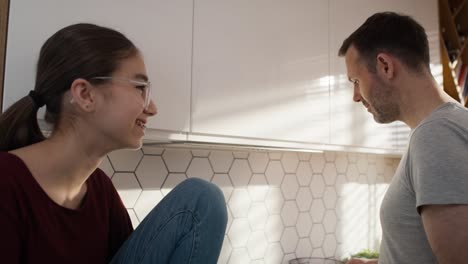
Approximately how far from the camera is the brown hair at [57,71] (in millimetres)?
831

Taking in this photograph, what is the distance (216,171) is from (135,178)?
1.09 feet

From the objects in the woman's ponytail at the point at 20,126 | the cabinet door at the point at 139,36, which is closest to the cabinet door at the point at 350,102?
the cabinet door at the point at 139,36

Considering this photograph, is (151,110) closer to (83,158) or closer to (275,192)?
(83,158)

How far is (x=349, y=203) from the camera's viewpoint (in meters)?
2.06

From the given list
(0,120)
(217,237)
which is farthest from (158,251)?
(0,120)

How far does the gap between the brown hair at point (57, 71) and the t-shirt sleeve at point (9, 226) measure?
130 millimetres

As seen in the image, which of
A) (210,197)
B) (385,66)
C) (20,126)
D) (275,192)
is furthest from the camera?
(275,192)

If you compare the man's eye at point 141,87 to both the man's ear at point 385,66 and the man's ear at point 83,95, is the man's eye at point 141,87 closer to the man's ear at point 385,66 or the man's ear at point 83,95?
the man's ear at point 83,95

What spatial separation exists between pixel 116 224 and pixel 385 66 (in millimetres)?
844

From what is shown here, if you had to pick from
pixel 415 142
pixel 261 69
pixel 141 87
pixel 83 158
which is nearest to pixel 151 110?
pixel 141 87

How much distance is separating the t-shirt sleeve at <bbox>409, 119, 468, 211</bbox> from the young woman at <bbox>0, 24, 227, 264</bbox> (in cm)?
44

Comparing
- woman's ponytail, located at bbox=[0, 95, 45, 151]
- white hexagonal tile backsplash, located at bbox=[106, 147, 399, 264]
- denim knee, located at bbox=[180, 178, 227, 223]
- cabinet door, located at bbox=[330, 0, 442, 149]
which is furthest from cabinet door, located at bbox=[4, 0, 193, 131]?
cabinet door, located at bbox=[330, 0, 442, 149]

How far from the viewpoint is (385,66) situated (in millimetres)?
1154

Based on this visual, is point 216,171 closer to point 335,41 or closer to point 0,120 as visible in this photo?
point 335,41
